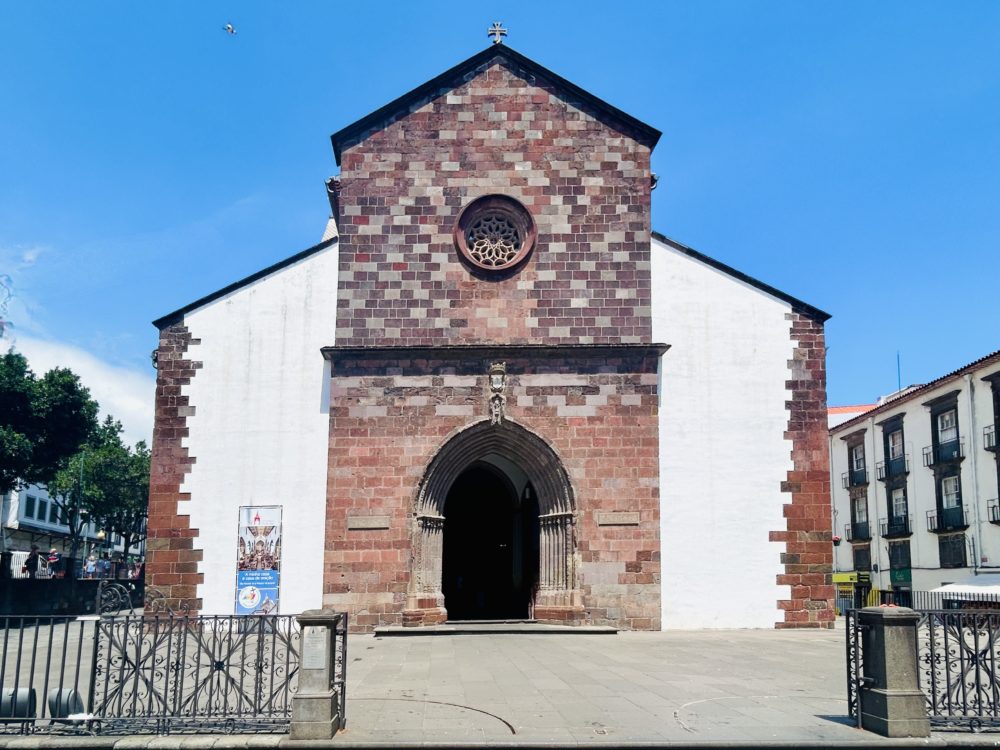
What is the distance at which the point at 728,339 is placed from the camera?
18.7 metres

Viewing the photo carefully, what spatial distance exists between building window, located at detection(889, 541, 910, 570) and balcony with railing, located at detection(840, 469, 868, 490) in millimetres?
3328

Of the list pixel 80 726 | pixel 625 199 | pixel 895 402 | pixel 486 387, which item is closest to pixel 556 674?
pixel 80 726

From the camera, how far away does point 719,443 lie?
60.0 ft

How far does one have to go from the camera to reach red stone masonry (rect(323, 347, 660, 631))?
17.6m

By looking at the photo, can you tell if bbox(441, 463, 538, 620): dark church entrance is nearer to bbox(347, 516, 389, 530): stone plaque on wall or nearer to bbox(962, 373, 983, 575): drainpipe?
bbox(347, 516, 389, 530): stone plaque on wall

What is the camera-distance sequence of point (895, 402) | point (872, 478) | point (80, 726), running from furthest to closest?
point (872, 478), point (895, 402), point (80, 726)

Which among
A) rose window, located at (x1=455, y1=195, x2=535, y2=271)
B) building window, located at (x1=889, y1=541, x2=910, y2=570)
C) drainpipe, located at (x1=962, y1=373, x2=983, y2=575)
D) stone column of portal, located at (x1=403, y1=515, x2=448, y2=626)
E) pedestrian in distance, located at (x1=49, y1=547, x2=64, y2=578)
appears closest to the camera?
stone column of portal, located at (x1=403, y1=515, x2=448, y2=626)

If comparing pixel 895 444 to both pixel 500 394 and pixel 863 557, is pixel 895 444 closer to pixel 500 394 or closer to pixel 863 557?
pixel 863 557

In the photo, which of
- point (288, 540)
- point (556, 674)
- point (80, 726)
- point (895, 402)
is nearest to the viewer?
point (80, 726)

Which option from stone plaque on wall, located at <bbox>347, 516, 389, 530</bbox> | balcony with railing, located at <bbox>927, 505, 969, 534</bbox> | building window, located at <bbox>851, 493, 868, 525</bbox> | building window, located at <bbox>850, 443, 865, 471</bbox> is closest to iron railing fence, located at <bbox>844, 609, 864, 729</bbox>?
stone plaque on wall, located at <bbox>347, 516, 389, 530</bbox>

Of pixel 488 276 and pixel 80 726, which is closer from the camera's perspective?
pixel 80 726

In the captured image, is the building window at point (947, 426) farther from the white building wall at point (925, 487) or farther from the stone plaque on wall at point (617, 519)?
the stone plaque on wall at point (617, 519)

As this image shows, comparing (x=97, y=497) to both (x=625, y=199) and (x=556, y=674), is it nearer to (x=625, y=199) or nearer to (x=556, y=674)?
(x=625, y=199)

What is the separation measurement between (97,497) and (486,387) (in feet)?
128
